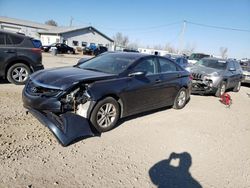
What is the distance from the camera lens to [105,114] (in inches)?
186

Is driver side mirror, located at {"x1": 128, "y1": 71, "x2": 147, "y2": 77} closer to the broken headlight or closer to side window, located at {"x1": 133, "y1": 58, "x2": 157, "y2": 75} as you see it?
side window, located at {"x1": 133, "y1": 58, "x2": 157, "y2": 75}

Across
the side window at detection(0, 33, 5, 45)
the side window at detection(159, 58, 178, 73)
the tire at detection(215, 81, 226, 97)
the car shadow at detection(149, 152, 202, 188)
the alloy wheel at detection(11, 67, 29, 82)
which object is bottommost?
the car shadow at detection(149, 152, 202, 188)

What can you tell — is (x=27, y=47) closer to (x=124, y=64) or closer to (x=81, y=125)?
(x=124, y=64)

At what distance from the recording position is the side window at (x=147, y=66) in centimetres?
554

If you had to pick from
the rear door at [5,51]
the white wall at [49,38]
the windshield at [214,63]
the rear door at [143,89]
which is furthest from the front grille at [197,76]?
the white wall at [49,38]

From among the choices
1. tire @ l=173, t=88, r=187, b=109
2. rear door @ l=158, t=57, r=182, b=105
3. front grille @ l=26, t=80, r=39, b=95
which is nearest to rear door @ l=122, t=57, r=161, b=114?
rear door @ l=158, t=57, r=182, b=105

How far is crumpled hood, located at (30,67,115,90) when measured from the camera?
172 inches

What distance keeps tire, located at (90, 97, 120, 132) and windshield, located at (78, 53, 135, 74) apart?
790mm

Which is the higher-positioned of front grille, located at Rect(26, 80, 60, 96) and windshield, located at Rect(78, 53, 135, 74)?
windshield, located at Rect(78, 53, 135, 74)

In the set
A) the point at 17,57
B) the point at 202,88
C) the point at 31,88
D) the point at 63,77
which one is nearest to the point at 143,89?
the point at 63,77

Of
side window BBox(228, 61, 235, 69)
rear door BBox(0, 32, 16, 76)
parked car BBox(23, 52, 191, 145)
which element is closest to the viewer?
parked car BBox(23, 52, 191, 145)

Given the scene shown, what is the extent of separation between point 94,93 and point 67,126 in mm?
805

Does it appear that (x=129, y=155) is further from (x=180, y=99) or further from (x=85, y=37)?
(x=85, y=37)

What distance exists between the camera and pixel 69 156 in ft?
12.2
